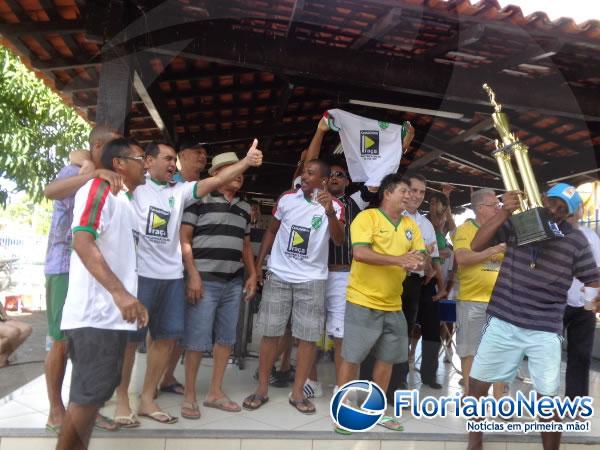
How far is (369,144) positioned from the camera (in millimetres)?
4344

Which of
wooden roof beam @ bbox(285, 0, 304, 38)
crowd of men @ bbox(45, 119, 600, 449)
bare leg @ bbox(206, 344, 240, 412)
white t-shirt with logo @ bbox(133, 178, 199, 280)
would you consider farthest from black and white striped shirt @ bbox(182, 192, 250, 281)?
wooden roof beam @ bbox(285, 0, 304, 38)

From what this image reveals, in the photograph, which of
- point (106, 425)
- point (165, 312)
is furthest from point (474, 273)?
point (106, 425)

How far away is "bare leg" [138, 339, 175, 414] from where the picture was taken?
3143mm

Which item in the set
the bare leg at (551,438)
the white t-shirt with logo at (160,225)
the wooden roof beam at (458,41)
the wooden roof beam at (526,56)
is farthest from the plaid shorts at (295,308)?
the wooden roof beam at (526,56)

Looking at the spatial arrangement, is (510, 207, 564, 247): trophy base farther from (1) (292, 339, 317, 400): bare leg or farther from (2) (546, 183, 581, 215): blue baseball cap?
(1) (292, 339, 317, 400): bare leg

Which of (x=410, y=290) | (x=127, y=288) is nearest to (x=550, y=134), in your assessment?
(x=410, y=290)

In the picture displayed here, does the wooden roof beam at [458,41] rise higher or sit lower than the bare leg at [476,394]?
higher

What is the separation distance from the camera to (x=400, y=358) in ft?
10.9

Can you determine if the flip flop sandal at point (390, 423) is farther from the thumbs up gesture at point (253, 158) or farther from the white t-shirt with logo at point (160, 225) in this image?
the thumbs up gesture at point (253, 158)

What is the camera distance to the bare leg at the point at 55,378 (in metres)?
2.85

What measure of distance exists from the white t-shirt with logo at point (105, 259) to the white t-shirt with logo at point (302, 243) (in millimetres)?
1419

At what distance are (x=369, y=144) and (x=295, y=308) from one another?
1.68m

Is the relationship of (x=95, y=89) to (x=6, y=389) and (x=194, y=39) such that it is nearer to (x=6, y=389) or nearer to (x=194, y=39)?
(x=194, y=39)

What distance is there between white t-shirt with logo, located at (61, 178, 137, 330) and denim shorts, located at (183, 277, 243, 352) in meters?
0.98
